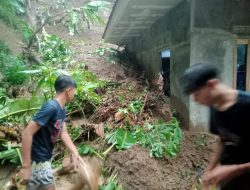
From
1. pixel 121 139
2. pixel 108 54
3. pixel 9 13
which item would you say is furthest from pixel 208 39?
pixel 108 54

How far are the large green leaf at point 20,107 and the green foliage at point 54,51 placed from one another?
7.02 m

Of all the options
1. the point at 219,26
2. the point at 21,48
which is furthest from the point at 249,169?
the point at 21,48

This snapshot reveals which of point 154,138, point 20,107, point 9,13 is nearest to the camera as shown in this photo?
point 154,138

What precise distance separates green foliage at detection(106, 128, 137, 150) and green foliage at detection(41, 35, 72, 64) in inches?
310

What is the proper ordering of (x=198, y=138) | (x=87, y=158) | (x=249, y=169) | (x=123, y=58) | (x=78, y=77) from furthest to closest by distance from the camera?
(x=123, y=58) < (x=78, y=77) < (x=198, y=138) < (x=87, y=158) < (x=249, y=169)

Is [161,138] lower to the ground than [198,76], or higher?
lower

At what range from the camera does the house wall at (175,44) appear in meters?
6.50

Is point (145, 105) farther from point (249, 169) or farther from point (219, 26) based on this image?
point (249, 169)

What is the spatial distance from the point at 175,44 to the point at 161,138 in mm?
2670

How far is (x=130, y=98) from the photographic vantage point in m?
7.52

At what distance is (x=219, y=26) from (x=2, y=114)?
4.76m

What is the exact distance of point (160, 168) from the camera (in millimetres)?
5055

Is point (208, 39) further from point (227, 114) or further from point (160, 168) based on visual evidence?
point (227, 114)

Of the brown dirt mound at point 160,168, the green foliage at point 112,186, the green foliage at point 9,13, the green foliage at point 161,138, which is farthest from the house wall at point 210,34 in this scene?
the green foliage at point 9,13
